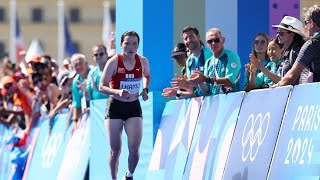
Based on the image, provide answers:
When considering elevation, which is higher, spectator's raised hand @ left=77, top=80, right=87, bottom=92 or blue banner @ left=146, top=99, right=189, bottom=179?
spectator's raised hand @ left=77, top=80, right=87, bottom=92

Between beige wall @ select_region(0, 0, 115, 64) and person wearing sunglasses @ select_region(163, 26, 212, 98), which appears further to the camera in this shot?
beige wall @ select_region(0, 0, 115, 64)

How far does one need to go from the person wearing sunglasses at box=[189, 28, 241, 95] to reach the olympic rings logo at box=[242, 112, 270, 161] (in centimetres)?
108

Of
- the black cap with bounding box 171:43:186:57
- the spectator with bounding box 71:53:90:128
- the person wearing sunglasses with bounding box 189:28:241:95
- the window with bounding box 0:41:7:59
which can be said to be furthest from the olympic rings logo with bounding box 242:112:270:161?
the window with bounding box 0:41:7:59

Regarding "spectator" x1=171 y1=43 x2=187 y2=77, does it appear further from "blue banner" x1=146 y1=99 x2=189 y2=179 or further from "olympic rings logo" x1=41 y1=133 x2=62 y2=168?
"olympic rings logo" x1=41 y1=133 x2=62 y2=168

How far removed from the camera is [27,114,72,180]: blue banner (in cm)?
2006

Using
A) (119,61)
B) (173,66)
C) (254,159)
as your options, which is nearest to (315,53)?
(254,159)

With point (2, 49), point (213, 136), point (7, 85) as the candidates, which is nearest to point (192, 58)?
point (213, 136)

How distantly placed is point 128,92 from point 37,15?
7401 cm

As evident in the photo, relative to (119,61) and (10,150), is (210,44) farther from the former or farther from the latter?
(10,150)

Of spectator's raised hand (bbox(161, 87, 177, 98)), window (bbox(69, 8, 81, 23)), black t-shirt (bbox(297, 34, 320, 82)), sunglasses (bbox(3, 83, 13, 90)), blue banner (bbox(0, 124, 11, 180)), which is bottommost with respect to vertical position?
blue banner (bbox(0, 124, 11, 180))

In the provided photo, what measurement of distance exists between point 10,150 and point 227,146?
351 inches

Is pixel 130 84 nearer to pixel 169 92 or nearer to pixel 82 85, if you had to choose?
pixel 169 92

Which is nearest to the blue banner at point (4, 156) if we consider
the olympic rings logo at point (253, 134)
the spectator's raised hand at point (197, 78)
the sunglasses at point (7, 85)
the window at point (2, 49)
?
the sunglasses at point (7, 85)

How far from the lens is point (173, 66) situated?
17266 mm
